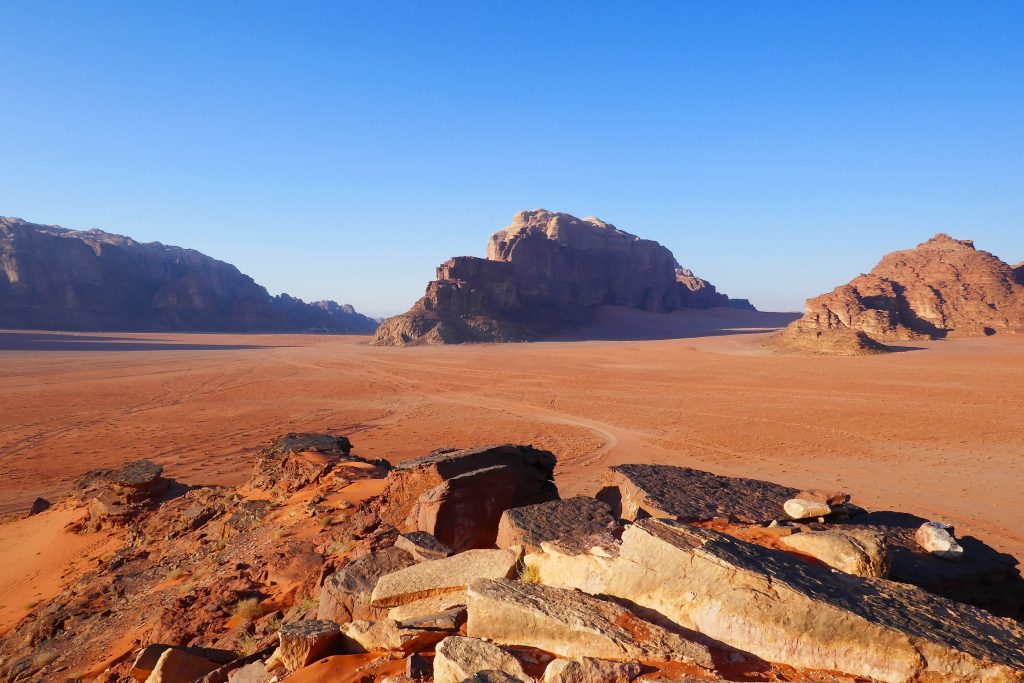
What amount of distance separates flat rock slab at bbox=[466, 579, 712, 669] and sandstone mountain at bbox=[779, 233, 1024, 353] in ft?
A: 156

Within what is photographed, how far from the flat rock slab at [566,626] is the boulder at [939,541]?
A: 9.98 feet

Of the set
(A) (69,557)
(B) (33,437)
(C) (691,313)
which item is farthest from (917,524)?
(C) (691,313)

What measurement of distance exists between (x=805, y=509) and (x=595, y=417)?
15581mm

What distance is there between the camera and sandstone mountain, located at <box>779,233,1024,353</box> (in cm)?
4931

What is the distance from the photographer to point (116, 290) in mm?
88875

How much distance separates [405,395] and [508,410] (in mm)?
6842

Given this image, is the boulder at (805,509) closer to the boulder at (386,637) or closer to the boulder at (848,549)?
the boulder at (848,549)

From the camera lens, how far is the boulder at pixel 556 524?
14.7 feet

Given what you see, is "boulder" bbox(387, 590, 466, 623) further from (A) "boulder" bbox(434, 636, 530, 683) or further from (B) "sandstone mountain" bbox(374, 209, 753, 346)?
(B) "sandstone mountain" bbox(374, 209, 753, 346)

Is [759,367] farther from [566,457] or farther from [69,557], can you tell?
[69,557]

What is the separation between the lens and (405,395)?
2677 centimetres

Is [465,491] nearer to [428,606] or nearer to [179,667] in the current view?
[428,606]

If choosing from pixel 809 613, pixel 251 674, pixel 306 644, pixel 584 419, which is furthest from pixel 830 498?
pixel 584 419

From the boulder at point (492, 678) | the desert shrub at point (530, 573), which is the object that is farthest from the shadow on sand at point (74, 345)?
the boulder at point (492, 678)
